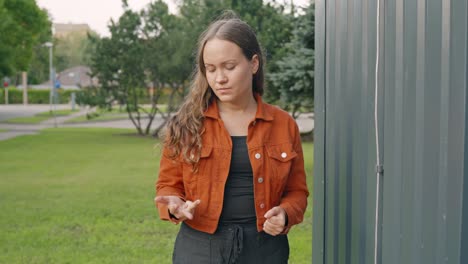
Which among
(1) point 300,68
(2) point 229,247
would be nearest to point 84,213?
(1) point 300,68

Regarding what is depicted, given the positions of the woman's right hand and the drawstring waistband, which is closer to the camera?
the woman's right hand

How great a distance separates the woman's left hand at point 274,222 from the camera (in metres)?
2.45

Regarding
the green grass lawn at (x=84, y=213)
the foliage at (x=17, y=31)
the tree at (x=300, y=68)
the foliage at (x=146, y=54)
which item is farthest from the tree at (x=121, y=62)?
the tree at (x=300, y=68)

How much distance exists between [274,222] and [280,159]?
26cm

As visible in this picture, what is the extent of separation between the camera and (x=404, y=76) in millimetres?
2416

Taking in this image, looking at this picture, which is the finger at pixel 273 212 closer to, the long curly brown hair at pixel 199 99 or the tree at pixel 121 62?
the long curly brown hair at pixel 199 99

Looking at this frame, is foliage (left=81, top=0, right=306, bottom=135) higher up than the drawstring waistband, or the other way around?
foliage (left=81, top=0, right=306, bottom=135)

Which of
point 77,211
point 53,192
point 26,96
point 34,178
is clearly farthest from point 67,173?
point 26,96

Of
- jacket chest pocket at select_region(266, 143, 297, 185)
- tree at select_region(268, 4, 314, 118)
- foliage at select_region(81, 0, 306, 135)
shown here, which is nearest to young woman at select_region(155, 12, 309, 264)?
jacket chest pocket at select_region(266, 143, 297, 185)

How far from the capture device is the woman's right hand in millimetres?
2449

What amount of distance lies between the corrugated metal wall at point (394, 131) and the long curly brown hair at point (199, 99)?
0.53 metres

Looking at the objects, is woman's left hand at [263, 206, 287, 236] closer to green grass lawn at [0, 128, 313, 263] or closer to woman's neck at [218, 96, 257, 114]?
woman's neck at [218, 96, 257, 114]

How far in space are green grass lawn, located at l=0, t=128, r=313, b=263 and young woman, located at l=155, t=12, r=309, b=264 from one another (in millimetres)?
448

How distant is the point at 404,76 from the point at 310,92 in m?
10.4
